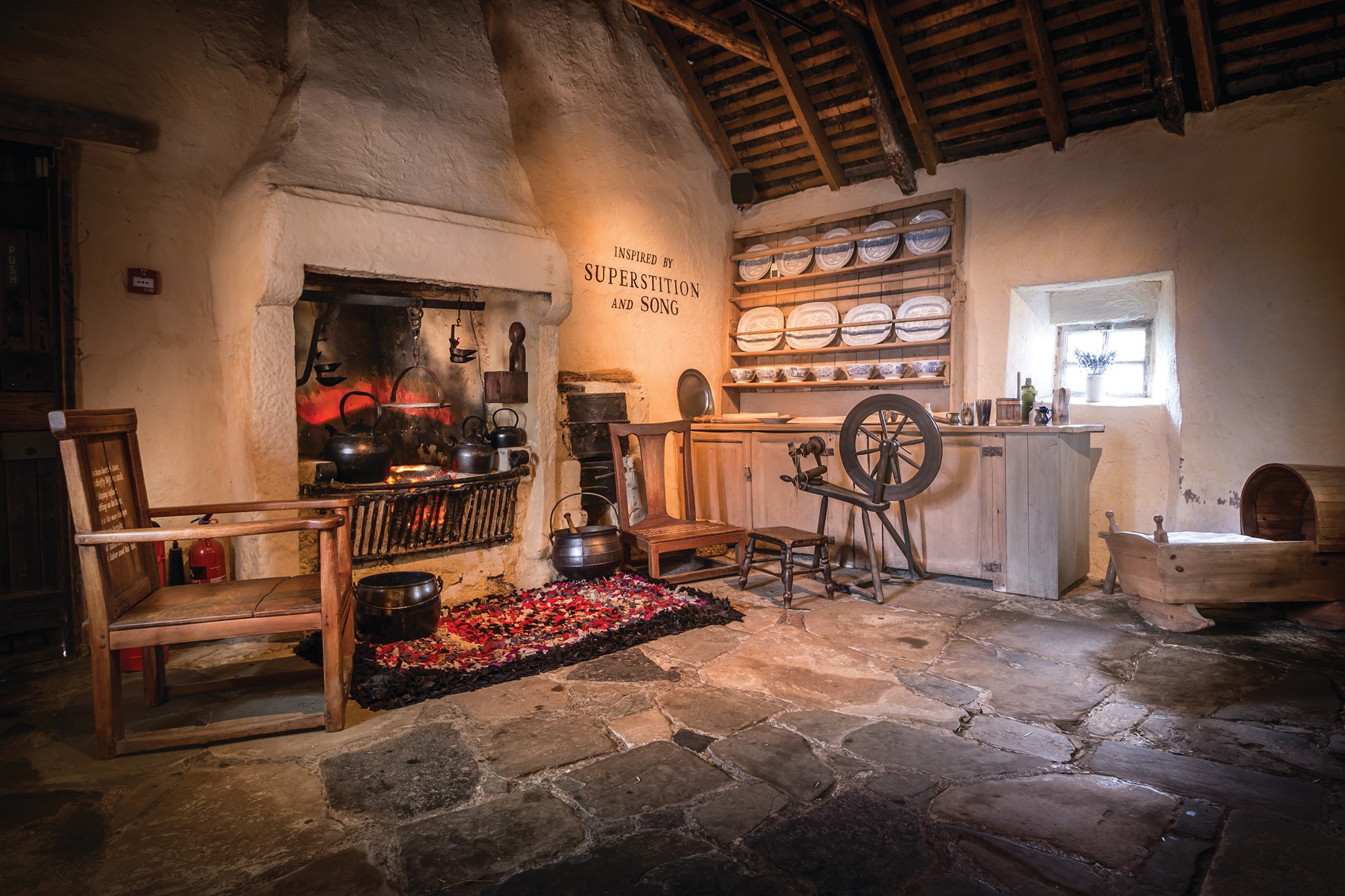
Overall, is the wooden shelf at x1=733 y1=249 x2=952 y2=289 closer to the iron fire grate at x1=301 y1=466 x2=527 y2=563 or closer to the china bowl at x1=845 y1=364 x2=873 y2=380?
the china bowl at x1=845 y1=364 x2=873 y2=380

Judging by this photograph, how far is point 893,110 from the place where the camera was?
18.9ft

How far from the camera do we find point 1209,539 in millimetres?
3930

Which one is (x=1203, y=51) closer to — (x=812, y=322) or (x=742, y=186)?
(x=812, y=322)

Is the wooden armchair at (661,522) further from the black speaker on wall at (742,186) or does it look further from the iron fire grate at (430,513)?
the black speaker on wall at (742,186)

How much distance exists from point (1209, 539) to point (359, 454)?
15.4ft

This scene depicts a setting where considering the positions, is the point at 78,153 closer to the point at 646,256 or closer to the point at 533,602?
the point at 533,602

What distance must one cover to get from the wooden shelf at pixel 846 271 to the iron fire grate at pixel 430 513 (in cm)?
326

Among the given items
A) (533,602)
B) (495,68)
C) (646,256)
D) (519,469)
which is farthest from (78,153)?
(646,256)

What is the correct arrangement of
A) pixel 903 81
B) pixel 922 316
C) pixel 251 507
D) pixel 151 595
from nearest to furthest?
A: pixel 151 595 < pixel 251 507 < pixel 903 81 < pixel 922 316

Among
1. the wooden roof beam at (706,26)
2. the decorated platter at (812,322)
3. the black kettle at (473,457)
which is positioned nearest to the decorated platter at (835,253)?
the decorated platter at (812,322)

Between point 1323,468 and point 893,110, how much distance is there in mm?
3824

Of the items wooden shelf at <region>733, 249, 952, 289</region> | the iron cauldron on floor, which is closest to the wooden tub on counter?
wooden shelf at <region>733, 249, 952, 289</region>

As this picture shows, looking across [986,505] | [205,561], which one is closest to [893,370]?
[986,505]

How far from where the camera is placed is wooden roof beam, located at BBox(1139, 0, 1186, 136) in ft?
14.5
